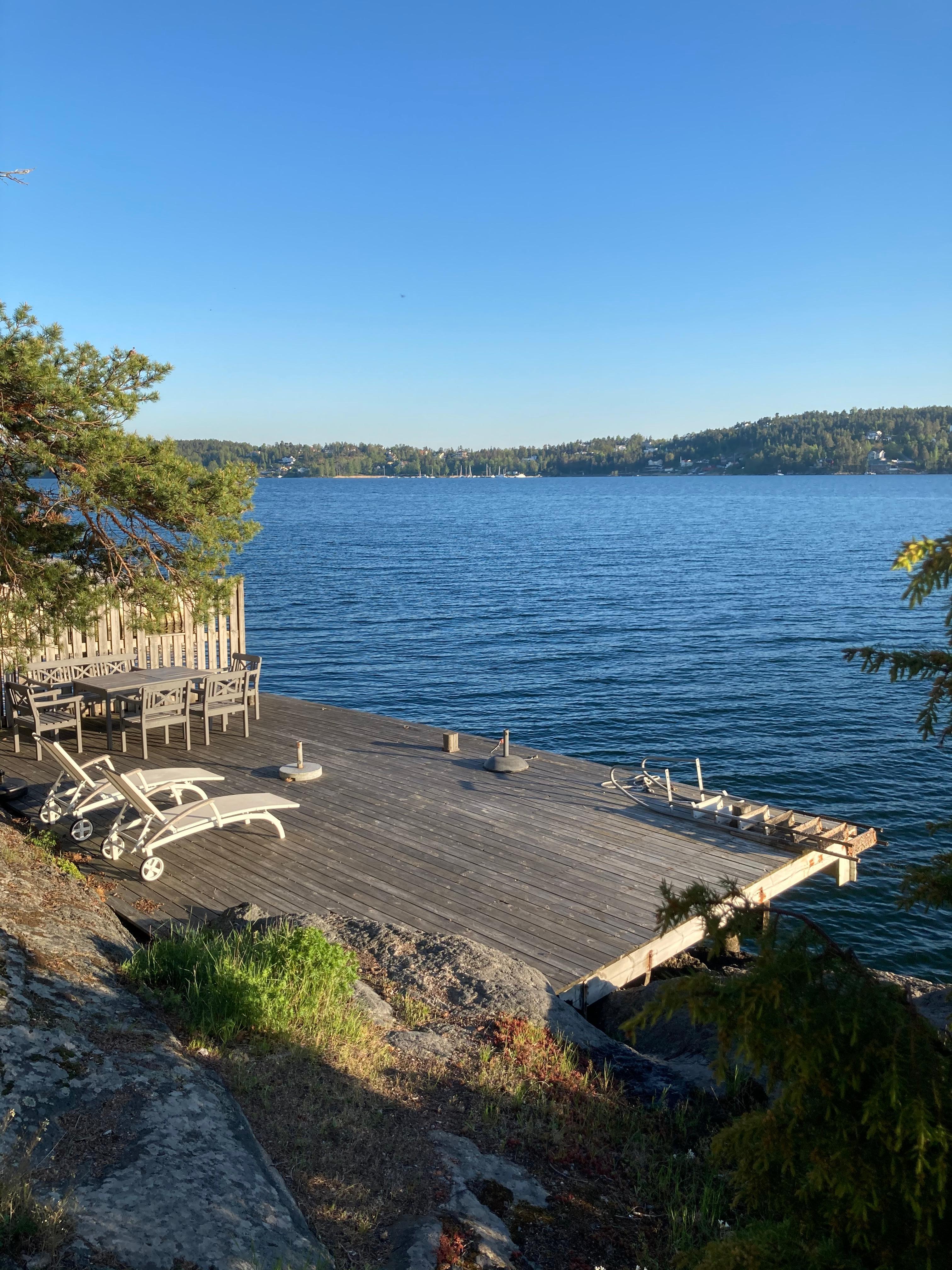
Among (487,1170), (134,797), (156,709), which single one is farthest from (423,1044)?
(156,709)

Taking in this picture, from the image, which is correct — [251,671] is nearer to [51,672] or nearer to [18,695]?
[51,672]

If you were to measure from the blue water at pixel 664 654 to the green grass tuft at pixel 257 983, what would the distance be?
19.5 ft

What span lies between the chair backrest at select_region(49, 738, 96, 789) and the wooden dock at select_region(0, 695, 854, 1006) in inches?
23.9

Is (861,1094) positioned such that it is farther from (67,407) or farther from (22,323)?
(22,323)

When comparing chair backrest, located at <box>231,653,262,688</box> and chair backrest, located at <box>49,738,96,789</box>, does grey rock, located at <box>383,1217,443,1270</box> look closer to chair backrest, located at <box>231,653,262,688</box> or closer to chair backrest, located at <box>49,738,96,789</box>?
chair backrest, located at <box>49,738,96,789</box>

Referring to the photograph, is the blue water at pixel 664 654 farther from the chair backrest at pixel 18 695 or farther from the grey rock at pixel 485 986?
the chair backrest at pixel 18 695

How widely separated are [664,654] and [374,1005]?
84.2ft

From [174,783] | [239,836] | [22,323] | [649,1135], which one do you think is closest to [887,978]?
[649,1135]

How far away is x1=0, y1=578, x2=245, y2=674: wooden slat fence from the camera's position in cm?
1323

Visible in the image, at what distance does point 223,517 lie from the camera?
9617 millimetres

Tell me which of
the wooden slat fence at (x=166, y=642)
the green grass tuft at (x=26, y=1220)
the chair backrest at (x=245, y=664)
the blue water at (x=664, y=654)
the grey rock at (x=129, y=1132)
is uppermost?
the wooden slat fence at (x=166, y=642)

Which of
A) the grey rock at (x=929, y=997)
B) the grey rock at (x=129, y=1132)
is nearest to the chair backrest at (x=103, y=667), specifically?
the grey rock at (x=129, y=1132)

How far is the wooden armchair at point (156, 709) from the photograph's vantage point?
472 inches

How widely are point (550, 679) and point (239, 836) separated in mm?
18688
